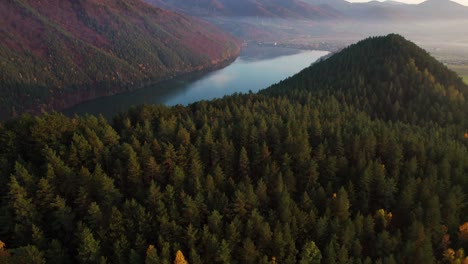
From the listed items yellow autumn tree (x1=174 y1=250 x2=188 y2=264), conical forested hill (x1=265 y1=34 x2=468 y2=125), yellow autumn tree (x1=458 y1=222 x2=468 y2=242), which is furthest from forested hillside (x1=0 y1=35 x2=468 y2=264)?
conical forested hill (x1=265 y1=34 x2=468 y2=125)

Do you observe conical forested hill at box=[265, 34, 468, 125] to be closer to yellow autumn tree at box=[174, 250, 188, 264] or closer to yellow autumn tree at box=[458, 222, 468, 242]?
yellow autumn tree at box=[458, 222, 468, 242]

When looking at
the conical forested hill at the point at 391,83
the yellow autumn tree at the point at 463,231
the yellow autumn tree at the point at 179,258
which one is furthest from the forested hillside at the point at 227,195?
the conical forested hill at the point at 391,83

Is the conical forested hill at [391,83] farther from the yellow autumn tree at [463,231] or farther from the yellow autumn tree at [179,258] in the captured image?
the yellow autumn tree at [179,258]

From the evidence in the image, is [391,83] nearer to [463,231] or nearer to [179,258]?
[463,231]

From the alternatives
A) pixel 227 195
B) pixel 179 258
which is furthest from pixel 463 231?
pixel 179 258

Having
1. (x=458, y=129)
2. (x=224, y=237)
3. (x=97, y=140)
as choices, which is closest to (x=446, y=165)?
(x=224, y=237)
